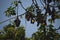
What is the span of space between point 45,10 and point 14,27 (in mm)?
314

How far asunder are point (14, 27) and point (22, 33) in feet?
0.29

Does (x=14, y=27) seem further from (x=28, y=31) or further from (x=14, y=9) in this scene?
(x=28, y=31)

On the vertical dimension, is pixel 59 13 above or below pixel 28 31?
below

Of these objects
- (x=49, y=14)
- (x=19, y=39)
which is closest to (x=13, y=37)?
(x=19, y=39)

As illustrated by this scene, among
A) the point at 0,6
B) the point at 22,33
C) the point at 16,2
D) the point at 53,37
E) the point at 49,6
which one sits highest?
the point at 0,6

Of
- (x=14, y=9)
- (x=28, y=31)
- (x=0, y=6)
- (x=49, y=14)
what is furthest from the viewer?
(x=0, y=6)

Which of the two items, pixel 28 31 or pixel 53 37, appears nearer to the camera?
pixel 53 37

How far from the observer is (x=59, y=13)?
1.90 meters

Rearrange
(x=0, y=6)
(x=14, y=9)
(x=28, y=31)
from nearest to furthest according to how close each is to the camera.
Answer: (x=14, y=9) → (x=28, y=31) → (x=0, y=6)

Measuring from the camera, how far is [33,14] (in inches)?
74.3

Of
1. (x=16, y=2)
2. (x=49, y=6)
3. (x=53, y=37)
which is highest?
(x=16, y=2)

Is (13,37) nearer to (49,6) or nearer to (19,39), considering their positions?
(19,39)

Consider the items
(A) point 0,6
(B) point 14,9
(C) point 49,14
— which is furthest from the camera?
(A) point 0,6

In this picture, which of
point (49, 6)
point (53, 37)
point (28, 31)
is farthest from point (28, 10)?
point (28, 31)
